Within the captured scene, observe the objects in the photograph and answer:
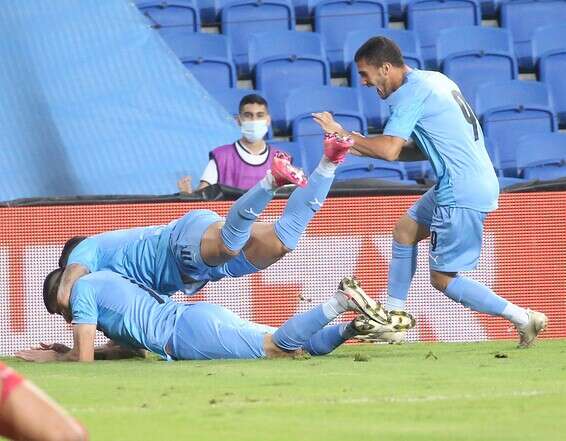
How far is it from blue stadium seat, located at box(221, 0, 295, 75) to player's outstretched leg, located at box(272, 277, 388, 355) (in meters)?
6.46

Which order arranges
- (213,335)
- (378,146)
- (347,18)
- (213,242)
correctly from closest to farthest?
(213,242)
(213,335)
(378,146)
(347,18)

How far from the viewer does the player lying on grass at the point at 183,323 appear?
781cm

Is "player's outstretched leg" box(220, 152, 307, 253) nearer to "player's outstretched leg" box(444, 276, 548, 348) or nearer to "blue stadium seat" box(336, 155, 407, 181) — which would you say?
"player's outstretched leg" box(444, 276, 548, 348)

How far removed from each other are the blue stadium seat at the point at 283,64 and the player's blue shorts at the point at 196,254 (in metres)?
5.10

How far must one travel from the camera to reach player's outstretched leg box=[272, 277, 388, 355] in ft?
25.5

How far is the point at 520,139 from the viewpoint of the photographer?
12.8 meters

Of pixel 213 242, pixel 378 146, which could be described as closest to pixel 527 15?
pixel 378 146

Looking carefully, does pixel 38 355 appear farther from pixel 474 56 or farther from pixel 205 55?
pixel 474 56

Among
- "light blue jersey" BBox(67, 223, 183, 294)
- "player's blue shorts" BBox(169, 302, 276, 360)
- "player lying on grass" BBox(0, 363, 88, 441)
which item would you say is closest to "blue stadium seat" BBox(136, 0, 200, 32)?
"light blue jersey" BBox(67, 223, 183, 294)

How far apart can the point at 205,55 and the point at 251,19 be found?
81 cm

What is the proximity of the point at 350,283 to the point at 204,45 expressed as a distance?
20.7ft

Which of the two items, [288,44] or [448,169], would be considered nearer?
[448,169]

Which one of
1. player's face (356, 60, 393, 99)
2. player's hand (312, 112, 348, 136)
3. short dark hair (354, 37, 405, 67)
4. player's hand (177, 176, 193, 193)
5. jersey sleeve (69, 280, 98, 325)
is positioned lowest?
player's hand (177, 176, 193, 193)

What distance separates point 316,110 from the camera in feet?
42.7
